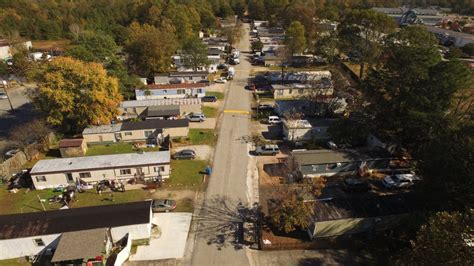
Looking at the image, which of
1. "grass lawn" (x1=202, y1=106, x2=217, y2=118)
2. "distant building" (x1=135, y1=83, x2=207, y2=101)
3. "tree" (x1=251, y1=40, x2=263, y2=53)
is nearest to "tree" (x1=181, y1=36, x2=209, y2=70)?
"distant building" (x1=135, y1=83, x2=207, y2=101)

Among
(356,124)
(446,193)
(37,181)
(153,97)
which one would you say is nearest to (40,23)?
(153,97)

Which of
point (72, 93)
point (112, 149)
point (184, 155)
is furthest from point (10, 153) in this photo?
point (184, 155)

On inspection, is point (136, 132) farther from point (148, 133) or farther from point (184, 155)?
point (184, 155)

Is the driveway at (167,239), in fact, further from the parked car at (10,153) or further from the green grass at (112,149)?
the parked car at (10,153)

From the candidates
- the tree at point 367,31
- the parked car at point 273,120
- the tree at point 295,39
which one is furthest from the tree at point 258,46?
the parked car at point 273,120

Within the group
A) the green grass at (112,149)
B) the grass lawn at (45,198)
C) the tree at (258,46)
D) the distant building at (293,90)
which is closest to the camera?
the grass lawn at (45,198)

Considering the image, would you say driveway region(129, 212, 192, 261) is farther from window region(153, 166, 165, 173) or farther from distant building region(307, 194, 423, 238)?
distant building region(307, 194, 423, 238)
